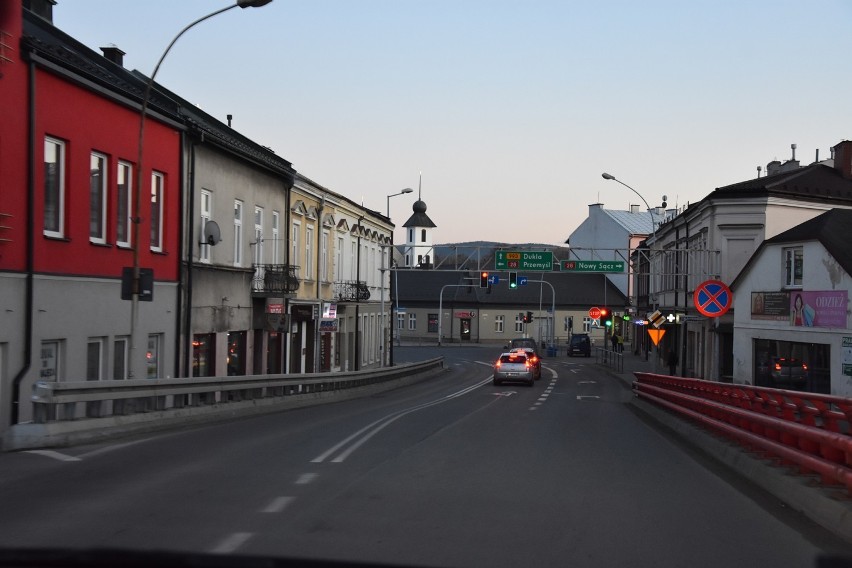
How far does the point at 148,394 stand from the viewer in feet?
53.1

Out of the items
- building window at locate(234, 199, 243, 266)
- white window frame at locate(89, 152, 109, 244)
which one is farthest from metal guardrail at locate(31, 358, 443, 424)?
building window at locate(234, 199, 243, 266)

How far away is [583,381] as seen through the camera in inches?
1871

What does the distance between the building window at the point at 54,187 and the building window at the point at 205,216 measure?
7491mm

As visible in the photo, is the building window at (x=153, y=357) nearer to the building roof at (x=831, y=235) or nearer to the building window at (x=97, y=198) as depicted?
the building window at (x=97, y=198)

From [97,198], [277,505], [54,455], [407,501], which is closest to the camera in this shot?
[277,505]

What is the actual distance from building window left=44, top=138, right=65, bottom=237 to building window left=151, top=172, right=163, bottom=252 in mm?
4632

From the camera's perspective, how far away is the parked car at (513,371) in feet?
142

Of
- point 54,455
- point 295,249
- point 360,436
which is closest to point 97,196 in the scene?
point 360,436

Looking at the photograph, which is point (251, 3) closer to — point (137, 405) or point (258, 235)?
point (137, 405)

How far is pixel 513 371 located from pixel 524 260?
10.6 m

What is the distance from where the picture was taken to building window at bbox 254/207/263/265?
30.9 m

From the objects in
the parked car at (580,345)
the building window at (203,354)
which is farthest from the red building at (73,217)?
the parked car at (580,345)

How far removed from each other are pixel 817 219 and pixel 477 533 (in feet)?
93.7

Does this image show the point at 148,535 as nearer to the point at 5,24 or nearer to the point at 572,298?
the point at 5,24
